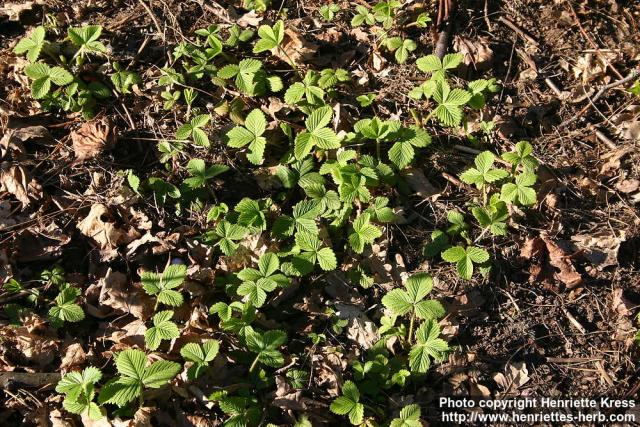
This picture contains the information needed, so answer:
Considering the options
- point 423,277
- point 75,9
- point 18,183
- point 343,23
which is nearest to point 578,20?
point 343,23

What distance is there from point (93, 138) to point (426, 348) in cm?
225

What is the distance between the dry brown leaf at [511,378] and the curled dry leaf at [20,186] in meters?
2.71

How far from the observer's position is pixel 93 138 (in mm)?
3258

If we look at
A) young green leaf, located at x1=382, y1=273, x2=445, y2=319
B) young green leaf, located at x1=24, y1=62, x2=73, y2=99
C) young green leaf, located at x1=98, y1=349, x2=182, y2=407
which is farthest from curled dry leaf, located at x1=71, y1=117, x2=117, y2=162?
young green leaf, located at x1=382, y1=273, x2=445, y2=319

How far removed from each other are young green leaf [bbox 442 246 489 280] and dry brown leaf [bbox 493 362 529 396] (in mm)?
517

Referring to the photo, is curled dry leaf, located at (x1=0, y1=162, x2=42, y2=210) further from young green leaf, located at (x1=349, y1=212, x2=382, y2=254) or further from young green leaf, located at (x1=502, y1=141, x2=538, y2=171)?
young green leaf, located at (x1=502, y1=141, x2=538, y2=171)

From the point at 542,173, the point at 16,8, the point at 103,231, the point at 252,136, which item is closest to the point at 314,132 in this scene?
the point at 252,136

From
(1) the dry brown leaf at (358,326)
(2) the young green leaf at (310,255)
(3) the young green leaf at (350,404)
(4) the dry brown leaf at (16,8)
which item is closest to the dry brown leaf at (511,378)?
(1) the dry brown leaf at (358,326)

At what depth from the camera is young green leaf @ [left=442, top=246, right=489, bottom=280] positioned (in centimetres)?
289

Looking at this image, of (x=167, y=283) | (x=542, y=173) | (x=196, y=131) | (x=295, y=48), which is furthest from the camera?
(x=295, y=48)

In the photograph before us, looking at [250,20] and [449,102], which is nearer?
[449,102]

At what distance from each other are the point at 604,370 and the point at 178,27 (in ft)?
10.8

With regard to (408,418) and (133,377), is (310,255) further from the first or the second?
(133,377)

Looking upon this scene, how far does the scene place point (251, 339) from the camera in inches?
106
